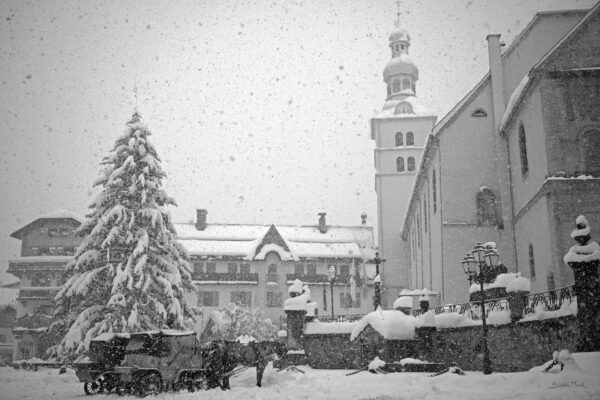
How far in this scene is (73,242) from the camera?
181ft

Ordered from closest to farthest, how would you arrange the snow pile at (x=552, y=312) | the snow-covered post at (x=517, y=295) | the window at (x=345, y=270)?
1. the snow pile at (x=552, y=312)
2. the snow-covered post at (x=517, y=295)
3. the window at (x=345, y=270)

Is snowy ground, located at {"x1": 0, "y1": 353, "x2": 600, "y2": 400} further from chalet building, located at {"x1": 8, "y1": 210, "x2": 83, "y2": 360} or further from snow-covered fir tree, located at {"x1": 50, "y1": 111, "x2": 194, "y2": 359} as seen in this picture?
chalet building, located at {"x1": 8, "y1": 210, "x2": 83, "y2": 360}

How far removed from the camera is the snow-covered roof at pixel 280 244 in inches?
2472

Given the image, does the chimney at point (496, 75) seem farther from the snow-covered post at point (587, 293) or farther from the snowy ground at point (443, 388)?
the snowy ground at point (443, 388)

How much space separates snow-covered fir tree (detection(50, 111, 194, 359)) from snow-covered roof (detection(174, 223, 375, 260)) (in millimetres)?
35858

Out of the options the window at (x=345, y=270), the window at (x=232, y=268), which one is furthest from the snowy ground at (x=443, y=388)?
the window at (x=345, y=270)

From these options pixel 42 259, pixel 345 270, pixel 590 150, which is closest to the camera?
pixel 590 150

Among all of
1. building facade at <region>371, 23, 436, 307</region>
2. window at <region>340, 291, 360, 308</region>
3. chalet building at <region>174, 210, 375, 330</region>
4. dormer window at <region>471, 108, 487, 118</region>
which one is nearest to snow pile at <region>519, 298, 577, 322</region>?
dormer window at <region>471, 108, 487, 118</region>

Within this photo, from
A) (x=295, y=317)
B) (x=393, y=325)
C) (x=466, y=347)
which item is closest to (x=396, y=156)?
(x=295, y=317)

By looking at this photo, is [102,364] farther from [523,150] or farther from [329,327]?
[523,150]

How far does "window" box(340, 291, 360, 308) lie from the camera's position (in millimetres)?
60188

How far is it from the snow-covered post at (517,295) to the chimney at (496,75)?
1729 centimetres

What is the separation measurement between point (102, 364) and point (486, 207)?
2339 cm

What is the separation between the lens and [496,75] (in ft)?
109
